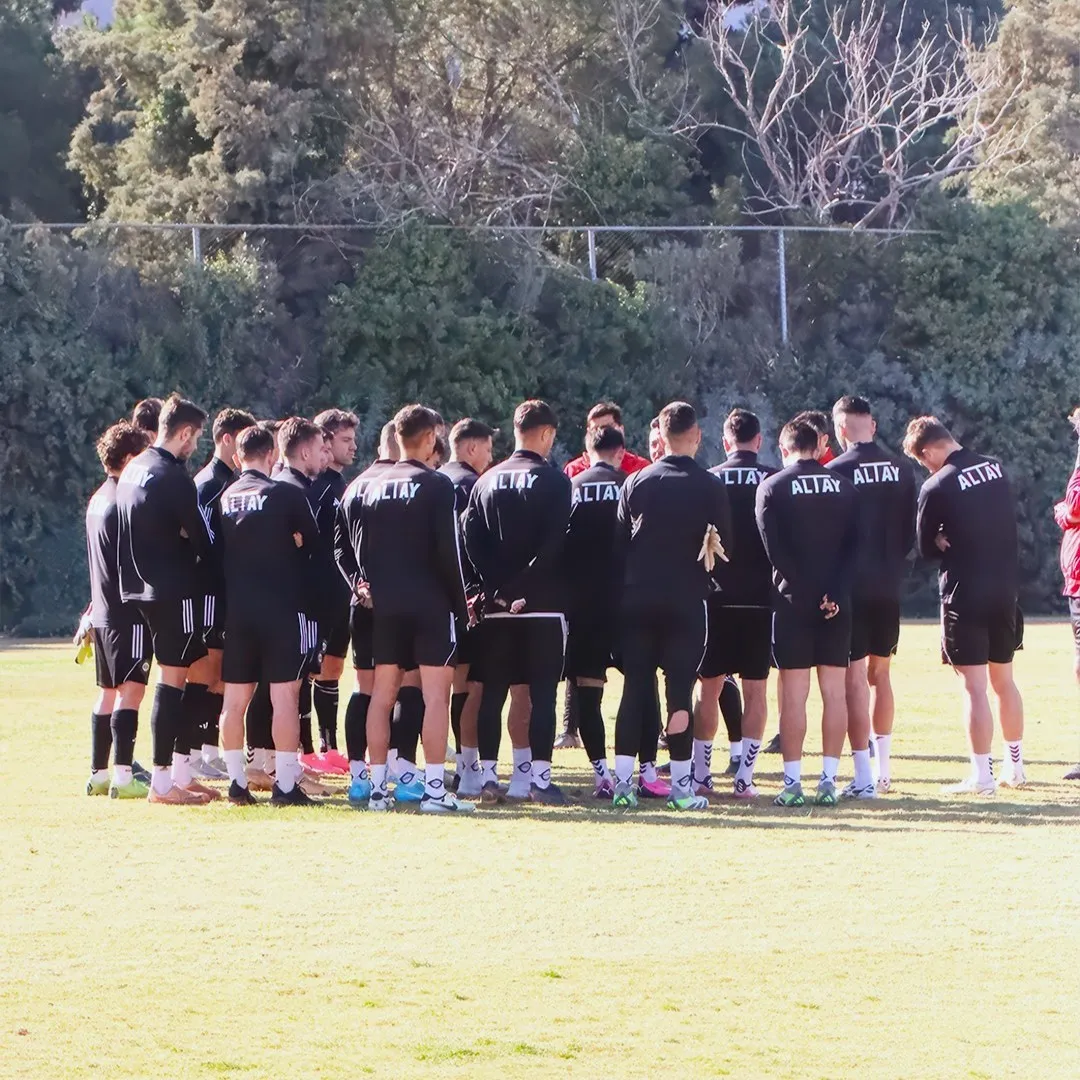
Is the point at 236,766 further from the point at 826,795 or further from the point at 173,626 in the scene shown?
the point at 826,795

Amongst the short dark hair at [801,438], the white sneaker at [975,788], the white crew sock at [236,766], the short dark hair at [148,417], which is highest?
the short dark hair at [148,417]

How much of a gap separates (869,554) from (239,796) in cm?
382

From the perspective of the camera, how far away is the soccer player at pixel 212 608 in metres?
11.1

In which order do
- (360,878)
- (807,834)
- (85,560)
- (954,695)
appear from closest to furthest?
(360,878), (807,834), (954,695), (85,560)

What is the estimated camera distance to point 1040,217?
32344 mm

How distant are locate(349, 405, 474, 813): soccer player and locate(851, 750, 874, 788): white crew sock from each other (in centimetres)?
228

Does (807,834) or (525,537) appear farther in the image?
(525,537)

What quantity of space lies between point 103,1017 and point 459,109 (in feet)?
90.7

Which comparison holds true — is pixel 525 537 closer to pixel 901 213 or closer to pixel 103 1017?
pixel 103 1017

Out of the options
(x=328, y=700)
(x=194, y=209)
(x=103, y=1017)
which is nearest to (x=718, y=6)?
(x=194, y=209)

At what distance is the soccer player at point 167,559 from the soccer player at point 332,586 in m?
0.94

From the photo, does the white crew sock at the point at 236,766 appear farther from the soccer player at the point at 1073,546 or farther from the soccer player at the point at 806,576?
the soccer player at the point at 1073,546

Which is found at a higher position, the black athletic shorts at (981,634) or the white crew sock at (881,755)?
the black athletic shorts at (981,634)

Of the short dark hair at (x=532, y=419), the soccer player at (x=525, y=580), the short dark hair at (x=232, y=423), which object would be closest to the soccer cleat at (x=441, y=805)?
the soccer player at (x=525, y=580)
